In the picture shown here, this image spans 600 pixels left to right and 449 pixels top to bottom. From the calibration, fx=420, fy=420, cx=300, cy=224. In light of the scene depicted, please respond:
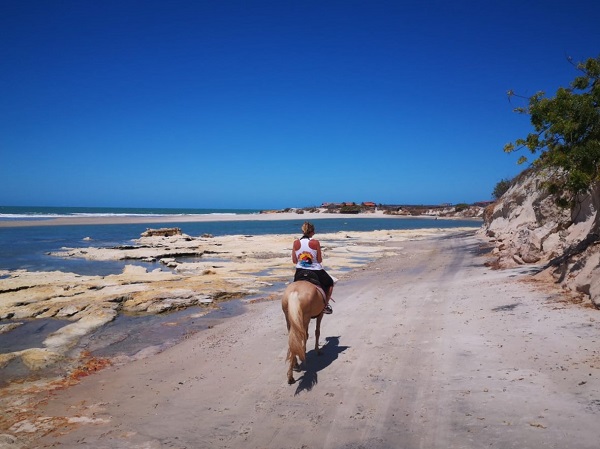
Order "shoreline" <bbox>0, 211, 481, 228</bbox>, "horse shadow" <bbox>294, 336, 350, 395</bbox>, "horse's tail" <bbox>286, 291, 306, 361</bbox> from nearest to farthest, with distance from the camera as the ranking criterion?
"horse's tail" <bbox>286, 291, 306, 361</bbox>
"horse shadow" <bbox>294, 336, 350, 395</bbox>
"shoreline" <bbox>0, 211, 481, 228</bbox>

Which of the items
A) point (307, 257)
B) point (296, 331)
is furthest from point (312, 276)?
point (296, 331)

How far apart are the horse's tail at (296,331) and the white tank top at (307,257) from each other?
868mm

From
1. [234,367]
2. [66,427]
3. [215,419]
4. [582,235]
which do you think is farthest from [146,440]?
[582,235]

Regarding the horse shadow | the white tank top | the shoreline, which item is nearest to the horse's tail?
the horse shadow

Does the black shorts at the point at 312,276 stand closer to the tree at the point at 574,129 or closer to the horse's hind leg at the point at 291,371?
the horse's hind leg at the point at 291,371

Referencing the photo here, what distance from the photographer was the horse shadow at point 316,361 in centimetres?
673

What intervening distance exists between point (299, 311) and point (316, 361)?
1450mm

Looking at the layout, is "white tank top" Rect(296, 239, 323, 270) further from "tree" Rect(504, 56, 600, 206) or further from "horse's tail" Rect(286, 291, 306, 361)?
"tree" Rect(504, 56, 600, 206)

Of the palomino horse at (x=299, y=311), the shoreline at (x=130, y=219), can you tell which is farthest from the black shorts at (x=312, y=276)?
the shoreline at (x=130, y=219)

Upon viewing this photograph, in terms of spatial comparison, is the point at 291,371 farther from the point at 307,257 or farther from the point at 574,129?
the point at 574,129

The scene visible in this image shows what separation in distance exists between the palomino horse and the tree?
775 centimetres

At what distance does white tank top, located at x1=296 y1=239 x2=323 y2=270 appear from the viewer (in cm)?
764

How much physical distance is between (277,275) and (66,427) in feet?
47.3

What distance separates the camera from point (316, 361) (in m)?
7.68
